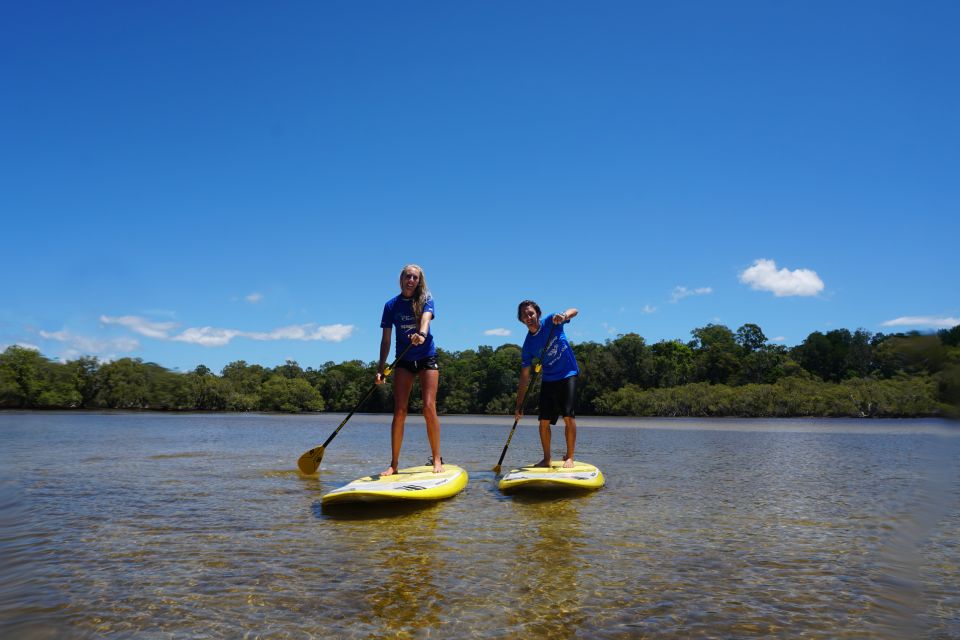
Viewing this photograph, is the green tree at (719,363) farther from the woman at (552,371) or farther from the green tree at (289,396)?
the woman at (552,371)

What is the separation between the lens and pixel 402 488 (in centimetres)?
712

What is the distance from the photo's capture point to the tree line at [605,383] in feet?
239

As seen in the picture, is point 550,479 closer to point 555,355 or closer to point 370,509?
point 555,355

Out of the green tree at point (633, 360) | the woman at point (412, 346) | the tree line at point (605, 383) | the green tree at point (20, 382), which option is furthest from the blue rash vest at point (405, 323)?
the green tree at point (20, 382)

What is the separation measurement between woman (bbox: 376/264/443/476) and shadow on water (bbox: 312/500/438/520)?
75 cm

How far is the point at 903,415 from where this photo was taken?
62844mm

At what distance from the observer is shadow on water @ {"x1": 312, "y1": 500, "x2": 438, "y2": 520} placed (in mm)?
6914

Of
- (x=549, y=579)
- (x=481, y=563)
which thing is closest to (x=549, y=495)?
(x=481, y=563)

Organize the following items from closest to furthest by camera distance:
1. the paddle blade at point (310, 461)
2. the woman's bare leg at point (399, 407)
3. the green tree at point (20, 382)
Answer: the woman's bare leg at point (399, 407) < the paddle blade at point (310, 461) < the green tree at point (20, 382)

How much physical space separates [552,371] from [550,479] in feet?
5.99

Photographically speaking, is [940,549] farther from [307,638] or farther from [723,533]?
[307,638]

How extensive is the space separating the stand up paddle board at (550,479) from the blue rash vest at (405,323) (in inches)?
83.4

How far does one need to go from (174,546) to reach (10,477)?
23.3 feet

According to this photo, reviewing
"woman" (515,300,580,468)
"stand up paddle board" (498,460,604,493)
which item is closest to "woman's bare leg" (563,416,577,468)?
"woman" (515,300,580,468)
